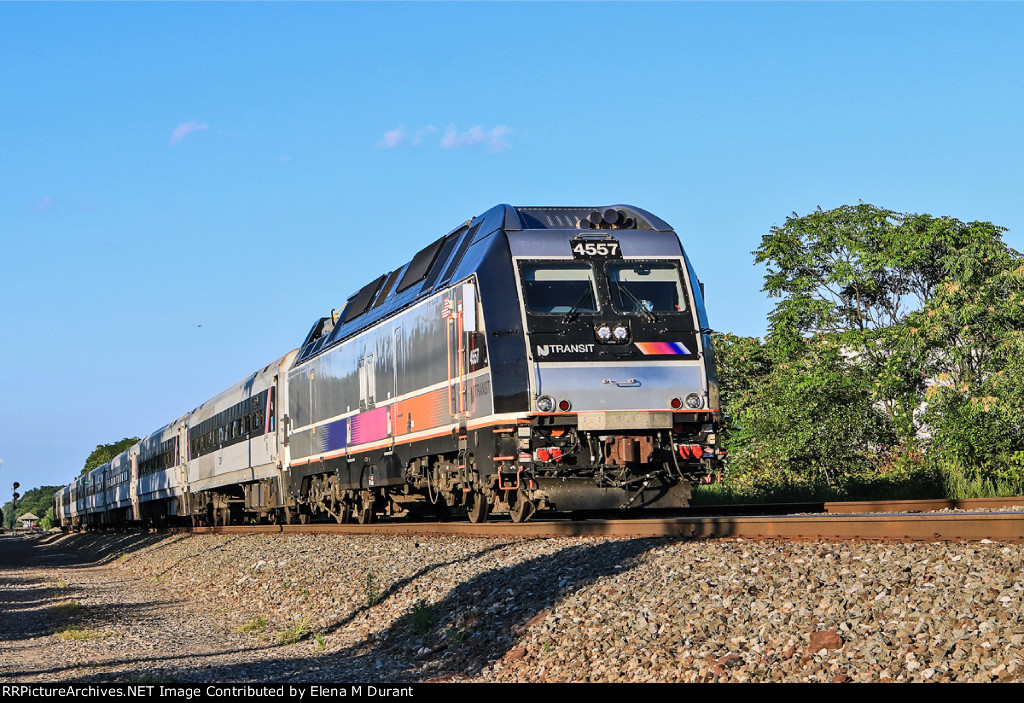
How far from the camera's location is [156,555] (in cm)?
2684

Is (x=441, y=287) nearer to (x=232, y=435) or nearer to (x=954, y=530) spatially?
(x=954, y=530)

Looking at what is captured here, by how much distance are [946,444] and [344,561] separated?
1325 centimetres

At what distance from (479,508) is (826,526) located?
263 inches

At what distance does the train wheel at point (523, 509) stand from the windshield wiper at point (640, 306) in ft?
9.10

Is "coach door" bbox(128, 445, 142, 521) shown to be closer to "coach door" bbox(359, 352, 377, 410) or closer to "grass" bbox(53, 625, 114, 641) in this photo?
"coach door" bbox(359, 352, 377, 410)

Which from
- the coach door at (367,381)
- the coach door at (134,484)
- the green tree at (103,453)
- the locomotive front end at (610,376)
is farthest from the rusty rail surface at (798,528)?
the green tree at (103,453)

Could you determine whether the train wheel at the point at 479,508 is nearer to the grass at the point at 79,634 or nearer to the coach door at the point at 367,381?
the coach door at the point at 367,381

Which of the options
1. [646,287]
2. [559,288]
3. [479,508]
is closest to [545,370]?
[559,288]

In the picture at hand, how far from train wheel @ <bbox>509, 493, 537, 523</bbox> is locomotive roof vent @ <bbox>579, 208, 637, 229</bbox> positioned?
3.72m

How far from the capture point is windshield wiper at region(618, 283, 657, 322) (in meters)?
13.9

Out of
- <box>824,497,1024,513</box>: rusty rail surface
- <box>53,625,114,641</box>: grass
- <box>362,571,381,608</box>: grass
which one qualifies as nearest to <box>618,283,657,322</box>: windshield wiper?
<box>824,497,1024,513</box>: rusty rail surface

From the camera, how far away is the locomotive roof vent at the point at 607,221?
14836 millimetres

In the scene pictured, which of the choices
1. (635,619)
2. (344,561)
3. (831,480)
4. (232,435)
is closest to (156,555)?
(232,435)

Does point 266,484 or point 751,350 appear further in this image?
point 751,350
